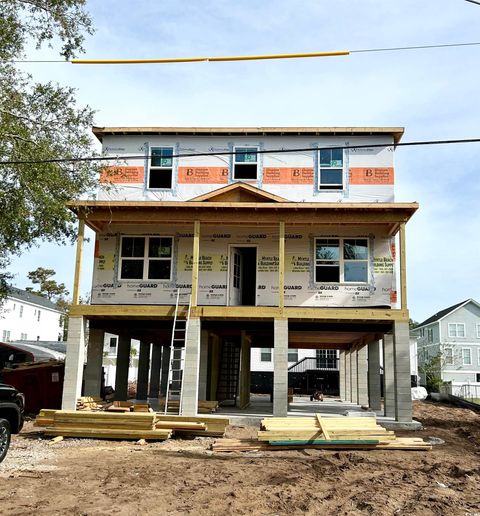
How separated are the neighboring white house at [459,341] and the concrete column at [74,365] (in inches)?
1793

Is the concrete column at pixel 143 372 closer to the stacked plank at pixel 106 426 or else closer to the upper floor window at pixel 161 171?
the upper floor window at pixel 161 171

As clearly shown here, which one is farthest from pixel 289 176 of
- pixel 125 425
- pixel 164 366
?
pixel 164 366

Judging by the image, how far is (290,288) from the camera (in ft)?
68.9

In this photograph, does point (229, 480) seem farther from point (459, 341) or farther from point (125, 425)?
point (459, 341)

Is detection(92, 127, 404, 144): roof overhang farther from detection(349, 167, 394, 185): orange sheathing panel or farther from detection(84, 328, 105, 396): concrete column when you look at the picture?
detection(84, 328, 105, 396): concrete column

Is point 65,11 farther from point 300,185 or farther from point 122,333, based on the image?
point 122,333

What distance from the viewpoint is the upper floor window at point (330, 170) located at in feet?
69.9

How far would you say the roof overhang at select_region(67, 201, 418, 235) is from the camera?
19.1 meters

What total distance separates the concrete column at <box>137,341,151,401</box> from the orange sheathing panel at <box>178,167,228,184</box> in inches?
380

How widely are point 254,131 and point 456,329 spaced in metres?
46.8

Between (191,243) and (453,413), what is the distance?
50.2 ft

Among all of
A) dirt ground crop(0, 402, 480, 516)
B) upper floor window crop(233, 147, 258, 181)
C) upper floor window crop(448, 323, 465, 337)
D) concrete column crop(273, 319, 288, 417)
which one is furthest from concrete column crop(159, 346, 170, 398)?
upper floor window crop(448, 323, 465, 337)

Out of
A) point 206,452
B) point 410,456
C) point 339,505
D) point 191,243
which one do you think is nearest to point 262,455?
point 206,452

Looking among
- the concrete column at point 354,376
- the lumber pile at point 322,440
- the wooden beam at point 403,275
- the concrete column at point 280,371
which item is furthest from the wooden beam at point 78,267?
the concrete column at point 354,376
